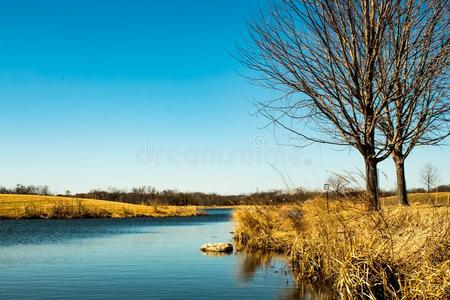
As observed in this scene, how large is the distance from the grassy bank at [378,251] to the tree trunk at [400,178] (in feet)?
30.9

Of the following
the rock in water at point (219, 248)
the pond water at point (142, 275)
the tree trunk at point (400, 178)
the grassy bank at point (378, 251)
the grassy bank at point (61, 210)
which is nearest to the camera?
the grassy bank at point (378, 251)

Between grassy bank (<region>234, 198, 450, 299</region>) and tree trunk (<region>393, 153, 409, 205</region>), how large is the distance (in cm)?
941

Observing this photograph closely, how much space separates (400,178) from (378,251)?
1375 centimetres

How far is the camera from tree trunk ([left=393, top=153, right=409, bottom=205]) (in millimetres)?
21734

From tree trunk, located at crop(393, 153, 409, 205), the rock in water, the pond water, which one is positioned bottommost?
the pond water

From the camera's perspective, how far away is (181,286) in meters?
12.9

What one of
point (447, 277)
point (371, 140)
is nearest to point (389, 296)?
point (447, 277)

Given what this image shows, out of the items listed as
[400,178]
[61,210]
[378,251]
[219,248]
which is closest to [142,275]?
[219,248]

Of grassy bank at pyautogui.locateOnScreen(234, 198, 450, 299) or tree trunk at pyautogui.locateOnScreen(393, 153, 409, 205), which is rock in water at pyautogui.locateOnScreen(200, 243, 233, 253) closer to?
grassy bank at pyautogui.locateOnScreen(234, 198, 450, 299)

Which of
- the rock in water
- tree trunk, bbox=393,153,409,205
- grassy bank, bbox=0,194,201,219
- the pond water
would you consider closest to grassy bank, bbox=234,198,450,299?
the pond water

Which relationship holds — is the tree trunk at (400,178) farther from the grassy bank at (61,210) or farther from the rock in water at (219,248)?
the grassy bank at (61,210)

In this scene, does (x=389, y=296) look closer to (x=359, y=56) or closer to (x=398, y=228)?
(x=398, y=228)

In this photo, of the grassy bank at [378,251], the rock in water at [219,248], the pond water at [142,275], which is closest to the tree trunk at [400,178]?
the pond water at [142,275]

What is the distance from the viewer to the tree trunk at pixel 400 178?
Result: 21734mm
